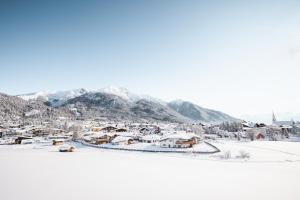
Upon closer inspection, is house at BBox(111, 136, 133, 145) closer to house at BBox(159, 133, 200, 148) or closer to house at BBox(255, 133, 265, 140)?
house at BBox(159, 133, 200, 148)

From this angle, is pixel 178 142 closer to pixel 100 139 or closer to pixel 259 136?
pixel 100 139

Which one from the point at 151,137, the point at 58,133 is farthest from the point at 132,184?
the point at 58,133

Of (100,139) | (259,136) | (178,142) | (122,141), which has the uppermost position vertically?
(259,136)

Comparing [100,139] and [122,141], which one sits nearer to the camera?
[122,141]

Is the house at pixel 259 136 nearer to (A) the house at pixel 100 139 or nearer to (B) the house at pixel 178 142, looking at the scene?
(B) the house at pixel 178 142

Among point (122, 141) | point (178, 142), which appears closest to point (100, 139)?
point (122, 141)

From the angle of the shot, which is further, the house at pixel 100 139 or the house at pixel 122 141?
the house at pixel 100 139

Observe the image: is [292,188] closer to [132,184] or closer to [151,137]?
[132,184]

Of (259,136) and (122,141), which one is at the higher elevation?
(259,136)

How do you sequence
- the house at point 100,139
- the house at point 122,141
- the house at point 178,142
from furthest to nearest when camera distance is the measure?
the house at point 100,139
the house at point 122,141
the house at point 178,142

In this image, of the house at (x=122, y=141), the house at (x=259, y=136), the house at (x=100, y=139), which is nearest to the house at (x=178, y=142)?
the house at (x=122, y=141)

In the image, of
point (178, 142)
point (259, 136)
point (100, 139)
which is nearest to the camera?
point (178, 142)

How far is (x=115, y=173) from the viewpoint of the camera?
22188mm

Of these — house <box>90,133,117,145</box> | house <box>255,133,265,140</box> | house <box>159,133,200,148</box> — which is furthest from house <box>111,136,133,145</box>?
house <box>255,133,265,140</box>
